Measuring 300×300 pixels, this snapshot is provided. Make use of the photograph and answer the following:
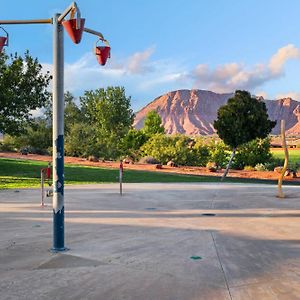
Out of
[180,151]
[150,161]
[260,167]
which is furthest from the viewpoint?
[150,161]

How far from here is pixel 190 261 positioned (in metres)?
6.57

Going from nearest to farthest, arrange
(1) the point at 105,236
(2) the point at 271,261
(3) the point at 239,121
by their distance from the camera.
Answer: (2) the point at 271,261
(1) the point at 105,236
(3) the point at 239,121

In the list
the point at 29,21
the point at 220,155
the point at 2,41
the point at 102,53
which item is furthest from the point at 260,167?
the point at 2,41

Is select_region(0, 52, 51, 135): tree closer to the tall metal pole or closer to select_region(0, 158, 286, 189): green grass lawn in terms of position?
select_region(0, 158, 286, 189): green grass lawn

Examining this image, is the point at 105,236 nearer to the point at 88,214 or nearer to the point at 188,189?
the point at 88,214

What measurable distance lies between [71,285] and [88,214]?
18.7 feet

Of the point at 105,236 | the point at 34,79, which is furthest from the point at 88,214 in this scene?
the point at 34,79

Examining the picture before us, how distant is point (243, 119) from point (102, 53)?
1796 cm

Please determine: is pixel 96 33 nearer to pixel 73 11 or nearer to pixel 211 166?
pixel 73 11

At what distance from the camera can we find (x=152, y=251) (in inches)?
283

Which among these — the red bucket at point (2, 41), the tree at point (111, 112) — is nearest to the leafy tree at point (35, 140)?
the tree at point (111, 112)

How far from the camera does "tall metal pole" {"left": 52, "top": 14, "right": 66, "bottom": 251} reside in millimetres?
7105

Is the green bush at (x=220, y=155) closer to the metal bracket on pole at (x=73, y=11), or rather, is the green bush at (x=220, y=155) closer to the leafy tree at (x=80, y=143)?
the leafy tree at (x=80, y=143)

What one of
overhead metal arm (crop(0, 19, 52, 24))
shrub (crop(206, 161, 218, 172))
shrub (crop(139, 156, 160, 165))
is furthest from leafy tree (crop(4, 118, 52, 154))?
overhead metal arm (crop(0, 19, 52, 24))
